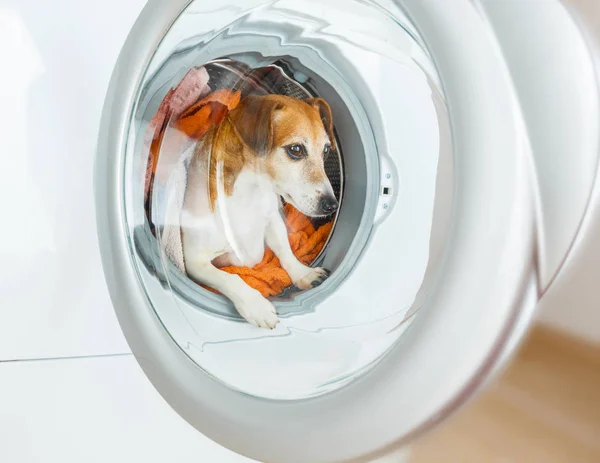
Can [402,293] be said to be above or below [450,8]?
below

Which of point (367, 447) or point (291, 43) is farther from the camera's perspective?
point (291, 43)

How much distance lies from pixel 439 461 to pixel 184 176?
55 cm

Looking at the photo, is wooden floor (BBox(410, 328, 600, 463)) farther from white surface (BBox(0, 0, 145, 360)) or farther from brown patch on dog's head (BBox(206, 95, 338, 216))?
white surface (BBox(0, 0, 145, 360))

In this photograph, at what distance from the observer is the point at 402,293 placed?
1.70 feet

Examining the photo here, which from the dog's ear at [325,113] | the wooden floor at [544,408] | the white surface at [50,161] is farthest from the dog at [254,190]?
the wooden floor at [544,408]

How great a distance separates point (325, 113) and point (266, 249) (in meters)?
0.19

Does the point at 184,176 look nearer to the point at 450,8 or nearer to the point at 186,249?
the point at 186,249

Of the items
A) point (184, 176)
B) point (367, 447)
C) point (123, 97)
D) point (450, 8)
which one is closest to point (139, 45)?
point (123, 97)

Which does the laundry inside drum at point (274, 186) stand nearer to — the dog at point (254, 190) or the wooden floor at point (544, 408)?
the dog at point (254, 190)

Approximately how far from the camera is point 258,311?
67 centimetres

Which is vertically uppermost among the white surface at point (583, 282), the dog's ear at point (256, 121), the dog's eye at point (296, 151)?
the dog's ear at point (256, 121)

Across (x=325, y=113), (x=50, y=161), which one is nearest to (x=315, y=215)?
(x=325, y=113)

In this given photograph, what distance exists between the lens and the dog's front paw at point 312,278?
698 millimetres

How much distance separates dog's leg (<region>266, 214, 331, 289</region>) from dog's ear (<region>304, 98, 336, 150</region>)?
0.40 ft
